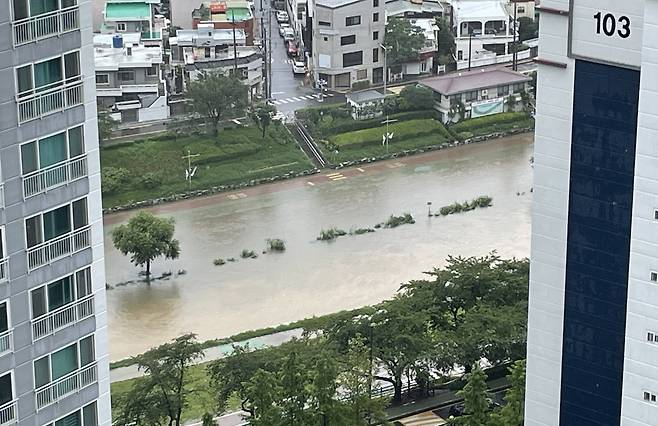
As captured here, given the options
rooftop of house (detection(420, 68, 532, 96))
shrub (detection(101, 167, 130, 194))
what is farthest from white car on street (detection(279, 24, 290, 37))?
shrub (detection(101, 167, 130, 194))

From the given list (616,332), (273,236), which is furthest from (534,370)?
(273,236)

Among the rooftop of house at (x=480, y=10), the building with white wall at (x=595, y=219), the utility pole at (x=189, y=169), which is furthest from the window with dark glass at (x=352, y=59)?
the building with white wall at (x=595, y=219)

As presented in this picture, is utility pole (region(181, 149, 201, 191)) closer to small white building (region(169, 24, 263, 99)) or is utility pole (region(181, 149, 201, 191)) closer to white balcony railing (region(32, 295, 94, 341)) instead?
small white building (region(169, 24, 263, 99))

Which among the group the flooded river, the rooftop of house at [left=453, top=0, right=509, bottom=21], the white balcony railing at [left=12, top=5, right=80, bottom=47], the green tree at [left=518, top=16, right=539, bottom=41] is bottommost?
the flooded river

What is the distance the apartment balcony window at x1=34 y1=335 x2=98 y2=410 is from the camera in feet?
15.3

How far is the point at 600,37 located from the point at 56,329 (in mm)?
3334

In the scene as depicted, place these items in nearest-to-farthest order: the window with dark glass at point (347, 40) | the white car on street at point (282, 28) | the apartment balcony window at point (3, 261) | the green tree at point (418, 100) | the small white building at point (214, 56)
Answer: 1. the apartment balcony window at point (3, 261)
2. the green tree at point (418, 100)
3. the small white building at point (214, 56)
4. the window with dark glass at point (347, 40)
5. the white car on street at point (282, 28)

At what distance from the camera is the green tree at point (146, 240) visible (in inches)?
512

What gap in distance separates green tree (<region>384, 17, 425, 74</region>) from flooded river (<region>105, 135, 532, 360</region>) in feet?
6.48

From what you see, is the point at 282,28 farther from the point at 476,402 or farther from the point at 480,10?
the point at 476,402

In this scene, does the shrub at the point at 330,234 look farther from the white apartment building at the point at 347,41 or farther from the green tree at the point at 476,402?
the green tree at the point at 476,402

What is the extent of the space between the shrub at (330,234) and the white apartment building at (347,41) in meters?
4.10

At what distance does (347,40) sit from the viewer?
1794 cm

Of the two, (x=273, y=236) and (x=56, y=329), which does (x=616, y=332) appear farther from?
(x=273, y=236)
